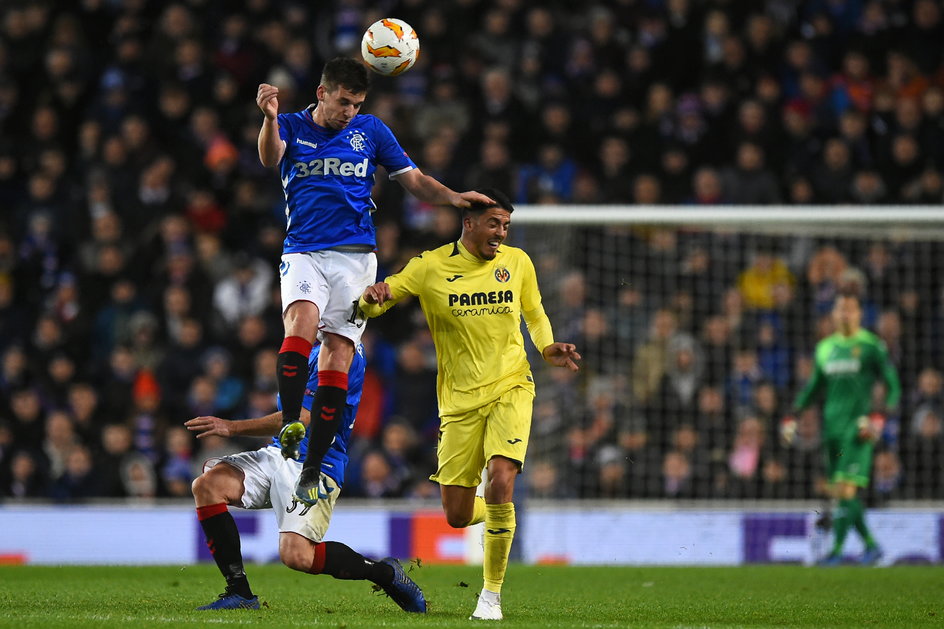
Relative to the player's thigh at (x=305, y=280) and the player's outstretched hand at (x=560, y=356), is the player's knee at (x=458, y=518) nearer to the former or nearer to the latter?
the player's outstretched hand at (x=560, y=356)

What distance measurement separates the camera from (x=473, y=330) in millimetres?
7555

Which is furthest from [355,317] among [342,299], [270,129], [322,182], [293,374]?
[270,129]

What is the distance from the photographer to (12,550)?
12422mm

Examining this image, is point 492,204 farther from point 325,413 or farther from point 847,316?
point 847,316

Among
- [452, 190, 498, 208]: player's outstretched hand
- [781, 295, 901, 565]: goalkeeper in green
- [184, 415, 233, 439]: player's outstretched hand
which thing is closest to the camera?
[184, 415, 233, 439]: player's outstretched hand

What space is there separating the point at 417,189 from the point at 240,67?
9.22m

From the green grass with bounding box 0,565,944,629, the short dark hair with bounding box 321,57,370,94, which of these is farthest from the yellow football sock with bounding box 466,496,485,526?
the short dark hair with bounding box 321,57,370,94

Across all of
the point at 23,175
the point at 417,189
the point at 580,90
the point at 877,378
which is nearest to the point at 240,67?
the point at 23,175

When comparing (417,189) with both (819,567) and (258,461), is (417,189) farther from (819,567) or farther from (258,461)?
(819,567)

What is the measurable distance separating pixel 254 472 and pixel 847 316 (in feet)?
21.7

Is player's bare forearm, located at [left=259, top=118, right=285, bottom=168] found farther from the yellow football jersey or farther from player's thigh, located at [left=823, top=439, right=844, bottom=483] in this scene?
player's thigh, located at [left=823, top=439, right=844, bottom=483]

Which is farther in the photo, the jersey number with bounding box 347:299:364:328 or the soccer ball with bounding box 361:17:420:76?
the soccer ball with bounding box 361:17:420:76

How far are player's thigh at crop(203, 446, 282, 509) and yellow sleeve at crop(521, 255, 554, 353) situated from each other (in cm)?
151

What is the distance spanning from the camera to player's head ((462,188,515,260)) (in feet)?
24.4
